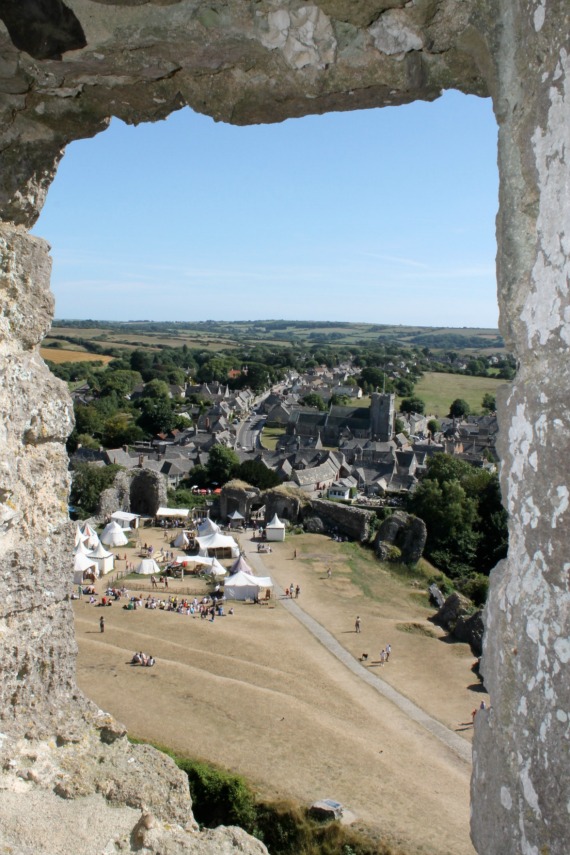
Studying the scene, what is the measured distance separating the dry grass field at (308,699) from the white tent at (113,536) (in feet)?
19.7

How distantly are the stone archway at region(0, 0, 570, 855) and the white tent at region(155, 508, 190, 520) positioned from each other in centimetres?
3414

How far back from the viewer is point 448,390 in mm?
115438

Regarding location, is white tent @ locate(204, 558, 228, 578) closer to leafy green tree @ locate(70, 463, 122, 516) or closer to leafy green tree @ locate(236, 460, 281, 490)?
leafy green tree @ locate(70, 463, 122, 516)

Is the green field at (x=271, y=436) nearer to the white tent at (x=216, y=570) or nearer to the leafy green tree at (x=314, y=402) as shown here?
the leafy green tree at (x=314, y=402)

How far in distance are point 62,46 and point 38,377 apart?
160 centimetres

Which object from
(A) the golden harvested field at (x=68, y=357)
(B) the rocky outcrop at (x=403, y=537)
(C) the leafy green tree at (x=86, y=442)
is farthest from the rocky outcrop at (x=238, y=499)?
(A) the golden harvested field at (x=68, y=357)

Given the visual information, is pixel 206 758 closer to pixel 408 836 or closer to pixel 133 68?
pixel 408 836

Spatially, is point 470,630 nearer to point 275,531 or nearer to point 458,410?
point 275,531

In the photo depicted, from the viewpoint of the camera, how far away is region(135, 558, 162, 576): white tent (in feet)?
92.3

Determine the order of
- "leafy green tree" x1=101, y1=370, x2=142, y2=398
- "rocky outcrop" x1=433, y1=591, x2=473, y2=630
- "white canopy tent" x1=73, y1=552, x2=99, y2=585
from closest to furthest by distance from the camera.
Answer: "rocky outcrop" x1=433, y1=591, x2=473, y2=630, "white canopy tent" x1=73, y1=552, x2=99, y2=585, "leafy green tree" x1=101, y1=370, x2=142, y2=398

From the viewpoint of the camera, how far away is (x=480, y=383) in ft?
403

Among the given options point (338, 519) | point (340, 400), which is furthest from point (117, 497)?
point (340, 400)

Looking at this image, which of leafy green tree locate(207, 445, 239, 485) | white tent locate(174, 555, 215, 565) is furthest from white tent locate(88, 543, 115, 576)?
leafy green tree locate(207, 445, 239, 485)

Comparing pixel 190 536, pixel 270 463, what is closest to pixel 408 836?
pixel 190 536
